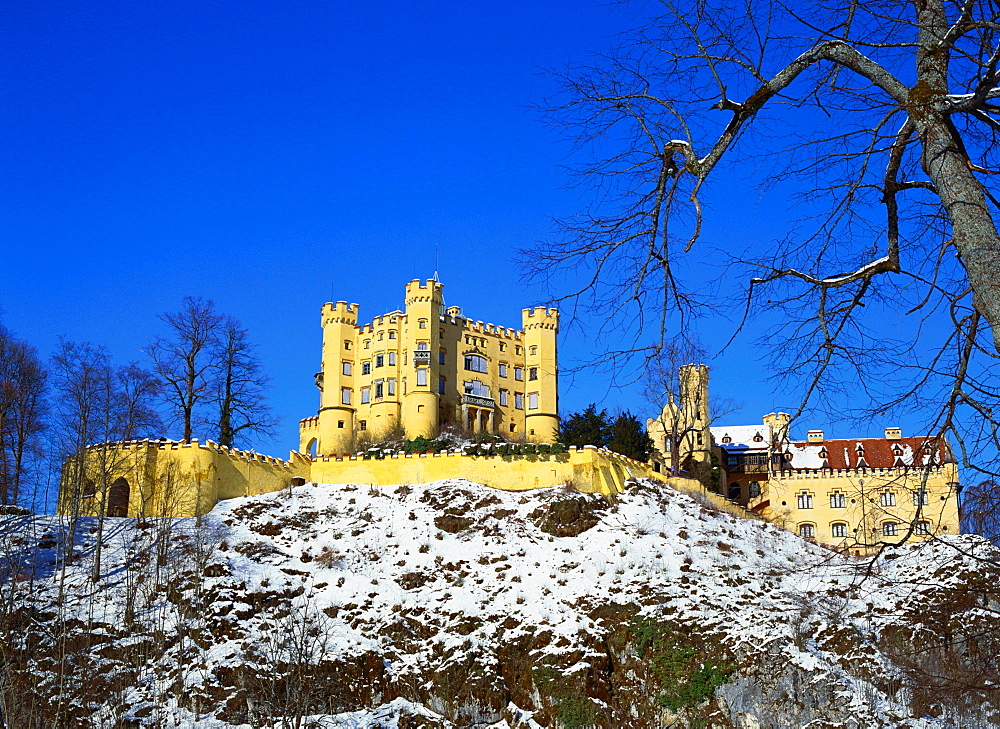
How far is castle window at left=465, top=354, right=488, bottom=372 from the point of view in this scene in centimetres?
6241

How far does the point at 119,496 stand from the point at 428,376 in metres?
21.6

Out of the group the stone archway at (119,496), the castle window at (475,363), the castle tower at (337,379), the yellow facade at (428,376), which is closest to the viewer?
the stone archway at (119,496)

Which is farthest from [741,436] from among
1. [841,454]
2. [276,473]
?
[276,473]

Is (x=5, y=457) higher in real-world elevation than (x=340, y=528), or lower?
higher

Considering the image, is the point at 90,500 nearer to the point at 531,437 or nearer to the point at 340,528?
the point at 340,528

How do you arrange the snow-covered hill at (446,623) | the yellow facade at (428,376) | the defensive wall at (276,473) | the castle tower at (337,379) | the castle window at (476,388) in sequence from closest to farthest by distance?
the snow-covered hill at (446,623)
the defensive wall at (276,473)
the yellow facade at (428,376)
the castle tower at (337,379)
the castle window at (476,388)

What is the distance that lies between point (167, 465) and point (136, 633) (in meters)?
11.2

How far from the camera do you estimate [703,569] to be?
37.7 metres

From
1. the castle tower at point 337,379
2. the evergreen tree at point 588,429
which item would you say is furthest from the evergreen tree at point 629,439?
the castle tower at point 337,379

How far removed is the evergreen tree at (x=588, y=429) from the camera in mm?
51531

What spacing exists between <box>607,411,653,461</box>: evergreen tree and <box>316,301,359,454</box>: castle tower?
17.2 m

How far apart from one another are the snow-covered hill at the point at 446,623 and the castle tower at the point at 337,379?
17229mm

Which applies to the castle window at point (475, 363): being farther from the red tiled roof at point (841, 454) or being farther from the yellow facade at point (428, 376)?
the red tiled roof at point (841, 454)

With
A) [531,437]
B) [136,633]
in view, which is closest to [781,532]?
[531,437]
